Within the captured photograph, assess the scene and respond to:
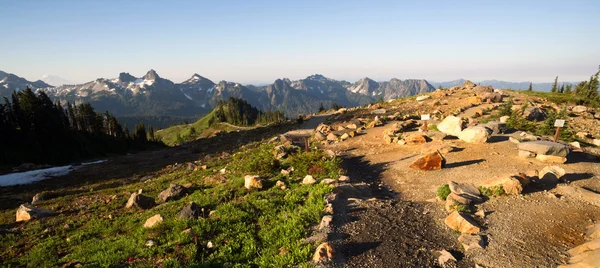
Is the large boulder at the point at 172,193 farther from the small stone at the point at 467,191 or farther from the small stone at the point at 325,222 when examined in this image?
the small stone at the point at 467,191

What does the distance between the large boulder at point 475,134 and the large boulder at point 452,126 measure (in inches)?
34.0

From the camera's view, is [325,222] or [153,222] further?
[153,222]

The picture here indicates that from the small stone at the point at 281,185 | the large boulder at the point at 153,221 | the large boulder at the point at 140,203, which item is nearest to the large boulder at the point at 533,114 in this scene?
the small stone at the point at 281,185

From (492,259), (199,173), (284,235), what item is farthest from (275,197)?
(199,173)

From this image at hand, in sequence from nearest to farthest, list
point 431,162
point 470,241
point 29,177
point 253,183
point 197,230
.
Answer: point 470,241, point 197,230, point 253,183, point 431,162, point 29,177

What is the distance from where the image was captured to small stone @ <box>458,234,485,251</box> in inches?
401

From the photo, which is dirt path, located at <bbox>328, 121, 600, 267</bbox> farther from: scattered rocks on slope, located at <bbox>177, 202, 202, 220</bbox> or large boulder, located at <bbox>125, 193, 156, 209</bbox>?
large boulder, located at <bbox>125, 193, 156, 209</bbox>

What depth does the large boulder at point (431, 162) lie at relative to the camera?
762 inches

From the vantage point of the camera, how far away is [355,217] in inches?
494

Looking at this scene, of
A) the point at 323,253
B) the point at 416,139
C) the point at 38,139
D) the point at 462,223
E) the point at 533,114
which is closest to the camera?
the point at 323,253

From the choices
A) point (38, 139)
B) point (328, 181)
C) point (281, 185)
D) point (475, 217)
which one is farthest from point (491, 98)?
point (38, 139)

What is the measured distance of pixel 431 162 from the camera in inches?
765

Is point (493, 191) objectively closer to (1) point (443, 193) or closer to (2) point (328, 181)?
(1) point (443, 193)

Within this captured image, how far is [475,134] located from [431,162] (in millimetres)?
7502
